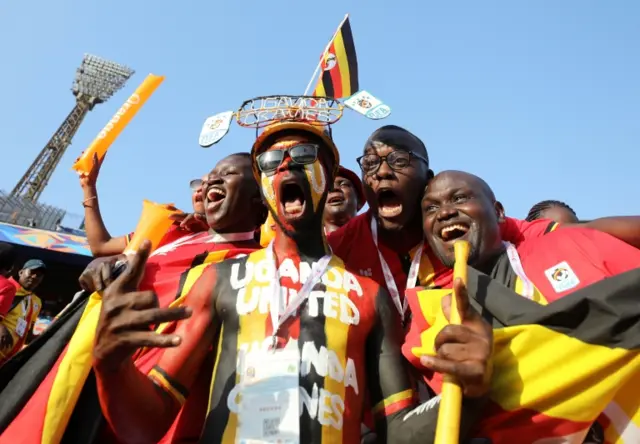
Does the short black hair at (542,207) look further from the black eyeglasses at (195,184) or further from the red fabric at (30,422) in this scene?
the red fabric at (30,422)

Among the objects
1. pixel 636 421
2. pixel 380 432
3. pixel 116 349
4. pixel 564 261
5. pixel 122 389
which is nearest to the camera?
pixel 116 349

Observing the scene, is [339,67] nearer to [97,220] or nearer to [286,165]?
[97,220]

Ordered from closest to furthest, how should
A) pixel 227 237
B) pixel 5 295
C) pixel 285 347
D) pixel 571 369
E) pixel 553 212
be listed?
pixel 571 369 < pixel 285 347 < pixel 227 237 < pixel 553 212 < pixel 5 295

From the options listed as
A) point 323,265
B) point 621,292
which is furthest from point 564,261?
point 323,265

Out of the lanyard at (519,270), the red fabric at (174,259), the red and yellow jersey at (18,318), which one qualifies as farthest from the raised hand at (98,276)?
the red and yellow jersey at (18,318)

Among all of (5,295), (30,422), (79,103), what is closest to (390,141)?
(30,422)

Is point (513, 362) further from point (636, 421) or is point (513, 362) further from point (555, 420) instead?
point (636, 421)

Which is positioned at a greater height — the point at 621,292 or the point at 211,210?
the point at 211,210

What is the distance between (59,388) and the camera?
2836 mm

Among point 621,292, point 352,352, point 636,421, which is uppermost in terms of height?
point 621,292

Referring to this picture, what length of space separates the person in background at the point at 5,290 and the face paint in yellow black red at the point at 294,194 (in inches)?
204

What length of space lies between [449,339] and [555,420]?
2.12 ft

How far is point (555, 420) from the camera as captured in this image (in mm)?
2254

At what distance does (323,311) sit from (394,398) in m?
0.50
